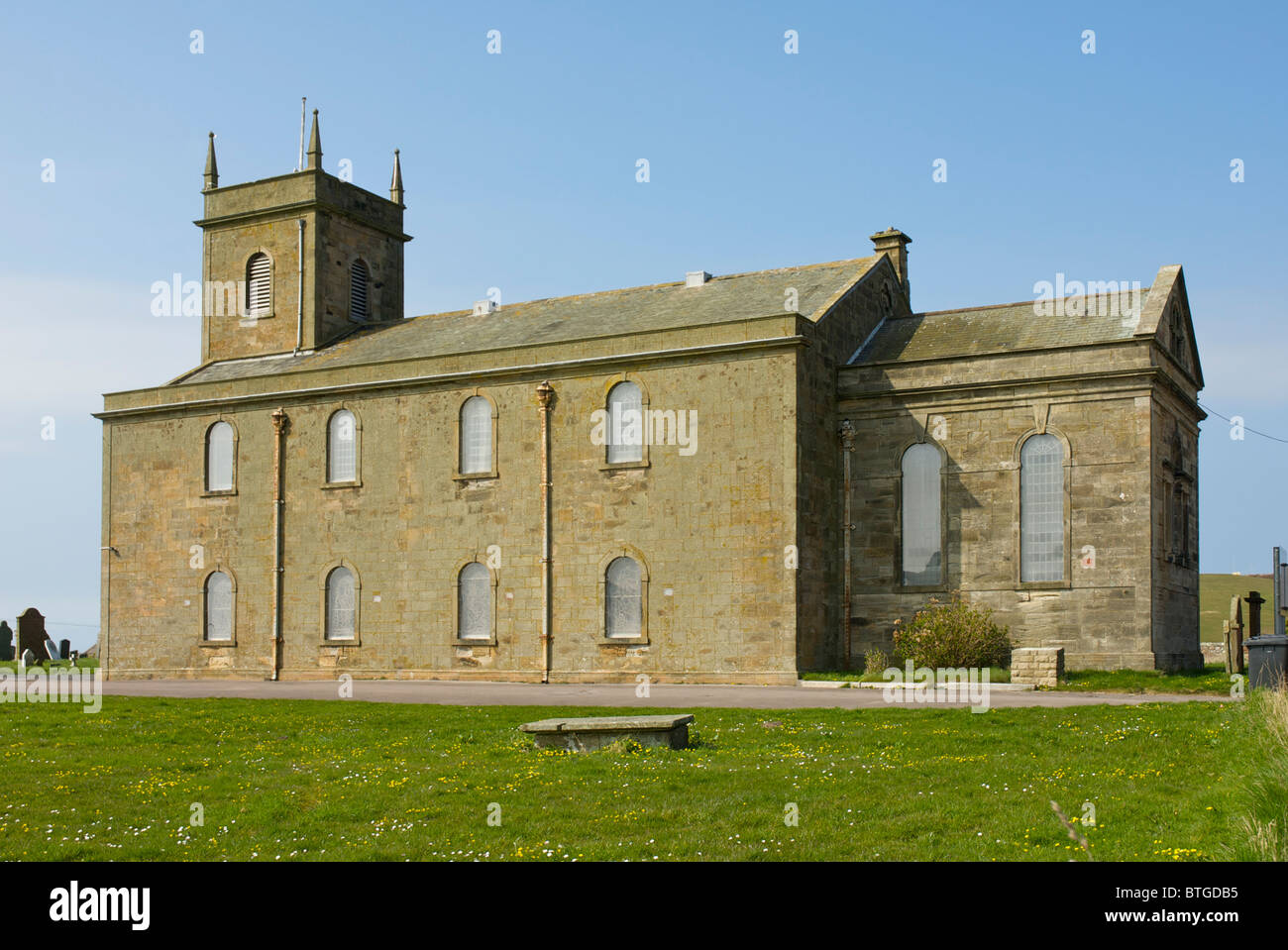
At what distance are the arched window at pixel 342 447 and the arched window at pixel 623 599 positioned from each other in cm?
917

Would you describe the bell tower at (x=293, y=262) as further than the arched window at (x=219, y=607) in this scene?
Yes

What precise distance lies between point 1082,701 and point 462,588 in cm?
1882

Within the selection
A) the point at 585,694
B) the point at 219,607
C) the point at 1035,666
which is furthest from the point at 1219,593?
the point at 585,694

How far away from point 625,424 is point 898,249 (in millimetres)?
12220

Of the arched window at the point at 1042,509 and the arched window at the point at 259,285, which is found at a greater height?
the arched window at the point at 259,285

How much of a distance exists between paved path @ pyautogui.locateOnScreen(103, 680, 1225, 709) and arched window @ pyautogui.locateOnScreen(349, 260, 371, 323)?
14.3 m

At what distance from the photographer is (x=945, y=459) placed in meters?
34.1

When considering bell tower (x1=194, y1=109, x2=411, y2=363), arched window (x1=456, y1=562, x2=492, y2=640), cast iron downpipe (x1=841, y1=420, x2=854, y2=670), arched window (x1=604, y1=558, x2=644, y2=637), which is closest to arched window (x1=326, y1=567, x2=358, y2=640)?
A: arched window (x1=456, y1=562, x2=492, y2=640)

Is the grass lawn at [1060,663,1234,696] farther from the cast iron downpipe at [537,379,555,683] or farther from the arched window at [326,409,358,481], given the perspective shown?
the arched window at [326,409,358,481]

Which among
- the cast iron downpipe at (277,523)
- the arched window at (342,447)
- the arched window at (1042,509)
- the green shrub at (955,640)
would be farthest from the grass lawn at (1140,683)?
the cast iron downpipe at (277,523)

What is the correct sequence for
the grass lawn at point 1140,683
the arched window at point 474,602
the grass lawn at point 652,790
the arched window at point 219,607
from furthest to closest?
the arched window at point 219,607 < the arched window at point 474,602 < the grass lawn at point 1140,683 < the grass lawn at point 652,790

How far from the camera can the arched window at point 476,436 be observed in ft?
122

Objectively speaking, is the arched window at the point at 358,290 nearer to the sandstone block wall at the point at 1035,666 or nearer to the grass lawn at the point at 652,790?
the sandstone block wall at the point at 1035,666
